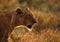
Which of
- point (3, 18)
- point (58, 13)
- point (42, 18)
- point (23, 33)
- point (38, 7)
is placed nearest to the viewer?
point (3, 18)

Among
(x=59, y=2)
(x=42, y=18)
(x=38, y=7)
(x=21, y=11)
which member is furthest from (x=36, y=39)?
(x=59, y=2)

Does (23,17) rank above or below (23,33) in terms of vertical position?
above

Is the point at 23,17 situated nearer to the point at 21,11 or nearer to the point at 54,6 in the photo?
the point at 21,11

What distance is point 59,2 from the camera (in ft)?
51.3

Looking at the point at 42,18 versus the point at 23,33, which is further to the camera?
the point at 42,18

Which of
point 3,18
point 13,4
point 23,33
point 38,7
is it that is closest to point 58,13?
point 38,7

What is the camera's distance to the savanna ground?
29.5 feet

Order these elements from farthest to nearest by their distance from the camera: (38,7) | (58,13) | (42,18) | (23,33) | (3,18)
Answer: (38,7) → (58,13) → (42,18) → (23,33) → (3,18)

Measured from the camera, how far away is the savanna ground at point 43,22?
898 cm

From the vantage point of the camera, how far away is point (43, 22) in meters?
11.5

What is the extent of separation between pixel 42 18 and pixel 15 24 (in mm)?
3252

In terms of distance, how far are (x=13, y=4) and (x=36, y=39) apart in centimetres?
674

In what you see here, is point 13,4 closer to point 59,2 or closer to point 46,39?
point 59,2

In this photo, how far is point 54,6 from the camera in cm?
1513
